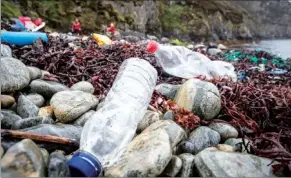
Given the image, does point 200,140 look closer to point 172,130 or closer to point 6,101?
point 172,130

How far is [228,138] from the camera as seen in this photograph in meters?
3.22

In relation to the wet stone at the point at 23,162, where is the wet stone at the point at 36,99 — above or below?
below

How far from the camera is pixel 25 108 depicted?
10.8 ft

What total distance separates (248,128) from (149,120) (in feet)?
3.48

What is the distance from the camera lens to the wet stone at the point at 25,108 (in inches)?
129

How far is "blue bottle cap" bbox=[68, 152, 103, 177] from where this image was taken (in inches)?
84.5

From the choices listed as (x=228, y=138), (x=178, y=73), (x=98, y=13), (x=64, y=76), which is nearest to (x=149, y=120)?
(x=228, y=138)

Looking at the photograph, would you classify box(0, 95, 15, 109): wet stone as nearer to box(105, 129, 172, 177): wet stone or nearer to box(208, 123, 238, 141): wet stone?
box(105, 129, 172, 177): wet stone

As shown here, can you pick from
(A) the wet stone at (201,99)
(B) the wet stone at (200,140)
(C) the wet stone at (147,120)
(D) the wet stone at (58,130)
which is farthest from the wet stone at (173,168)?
(A) the wet stone at (201,99)

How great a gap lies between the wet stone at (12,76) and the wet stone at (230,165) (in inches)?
81.5

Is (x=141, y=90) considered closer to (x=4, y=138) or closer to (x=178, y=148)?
(x=178, y=148)

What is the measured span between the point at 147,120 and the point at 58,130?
84cm

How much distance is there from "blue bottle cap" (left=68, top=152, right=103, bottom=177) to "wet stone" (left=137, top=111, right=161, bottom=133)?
0.94 m

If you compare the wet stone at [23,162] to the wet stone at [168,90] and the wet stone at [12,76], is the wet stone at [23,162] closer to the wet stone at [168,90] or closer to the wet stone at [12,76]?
the wet stone at [12,76]
